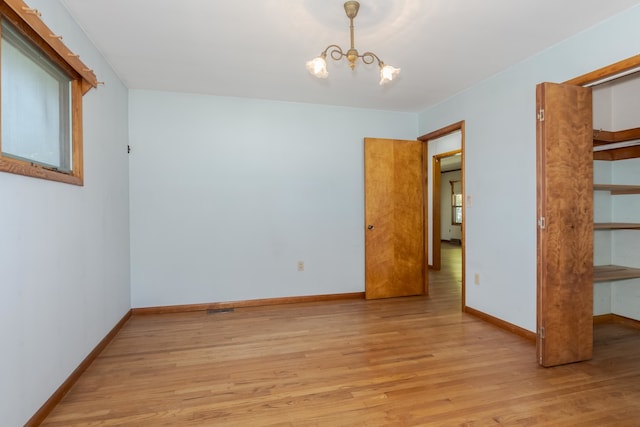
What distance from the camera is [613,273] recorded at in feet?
9.40

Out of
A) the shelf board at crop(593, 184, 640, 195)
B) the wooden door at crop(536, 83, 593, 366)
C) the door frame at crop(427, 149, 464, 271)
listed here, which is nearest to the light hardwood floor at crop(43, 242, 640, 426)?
the wooden door at crop(536, 83, 593, 366)

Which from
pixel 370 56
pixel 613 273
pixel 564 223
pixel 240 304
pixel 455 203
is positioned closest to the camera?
pixel 564 223

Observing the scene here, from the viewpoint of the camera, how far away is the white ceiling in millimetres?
2111

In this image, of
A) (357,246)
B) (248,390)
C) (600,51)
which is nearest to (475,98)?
(600,51)

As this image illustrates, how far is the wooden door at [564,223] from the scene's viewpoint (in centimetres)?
231

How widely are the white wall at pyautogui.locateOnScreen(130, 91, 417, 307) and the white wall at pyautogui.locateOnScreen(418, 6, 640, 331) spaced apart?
1312 millimetres

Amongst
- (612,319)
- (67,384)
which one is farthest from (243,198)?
(612,319)

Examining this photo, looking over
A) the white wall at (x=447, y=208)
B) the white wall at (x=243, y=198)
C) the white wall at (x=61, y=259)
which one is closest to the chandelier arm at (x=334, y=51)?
the white wall at (x=243, y=198)

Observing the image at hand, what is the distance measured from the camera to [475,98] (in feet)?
11.3

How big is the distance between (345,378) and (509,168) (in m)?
2.43

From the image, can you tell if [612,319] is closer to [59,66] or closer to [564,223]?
[564,223]

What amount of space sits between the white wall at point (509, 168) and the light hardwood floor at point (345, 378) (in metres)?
0.40

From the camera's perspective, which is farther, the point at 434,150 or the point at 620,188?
the point at 434,150

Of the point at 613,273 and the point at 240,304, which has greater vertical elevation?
the point at 613,273
